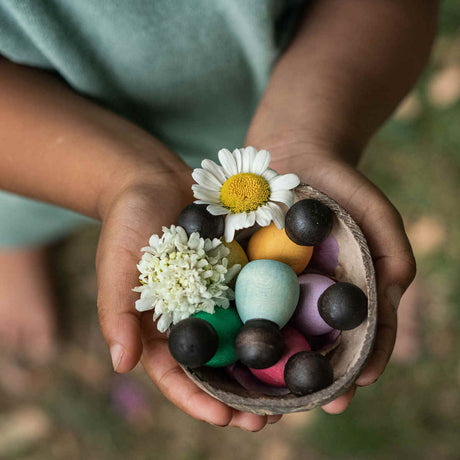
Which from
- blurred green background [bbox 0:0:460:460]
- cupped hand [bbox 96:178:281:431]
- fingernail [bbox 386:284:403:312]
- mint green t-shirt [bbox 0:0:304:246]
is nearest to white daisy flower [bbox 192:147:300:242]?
cupped hand [bbox 96:178:281:431]

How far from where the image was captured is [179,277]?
821 mm

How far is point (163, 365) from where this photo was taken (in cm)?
89

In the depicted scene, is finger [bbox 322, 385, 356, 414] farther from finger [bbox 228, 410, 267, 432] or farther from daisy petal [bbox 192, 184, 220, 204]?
daisy petal [bbox 192, 184, 220, 204]

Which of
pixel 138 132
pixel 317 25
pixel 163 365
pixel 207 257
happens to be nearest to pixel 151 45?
pixel 138 132

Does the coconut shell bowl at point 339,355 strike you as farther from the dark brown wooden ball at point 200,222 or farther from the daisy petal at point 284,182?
the dark brown wooden ball at point 200,222

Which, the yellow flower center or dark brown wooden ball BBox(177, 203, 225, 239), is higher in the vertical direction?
the yellow flower center

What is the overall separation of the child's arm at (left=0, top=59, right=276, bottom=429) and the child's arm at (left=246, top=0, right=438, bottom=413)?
0.86 feet

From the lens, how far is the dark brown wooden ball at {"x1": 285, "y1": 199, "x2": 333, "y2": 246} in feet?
2.87

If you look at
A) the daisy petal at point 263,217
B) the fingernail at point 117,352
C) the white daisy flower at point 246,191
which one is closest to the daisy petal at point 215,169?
the white daisy flower at point 246,191

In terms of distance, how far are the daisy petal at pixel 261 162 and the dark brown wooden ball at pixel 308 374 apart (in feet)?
1.13

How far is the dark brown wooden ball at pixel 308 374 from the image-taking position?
2.58 feet

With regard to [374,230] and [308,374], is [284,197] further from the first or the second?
[308,374]

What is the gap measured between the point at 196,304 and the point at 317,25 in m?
0.87


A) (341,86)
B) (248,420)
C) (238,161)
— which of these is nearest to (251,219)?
(238,161)
